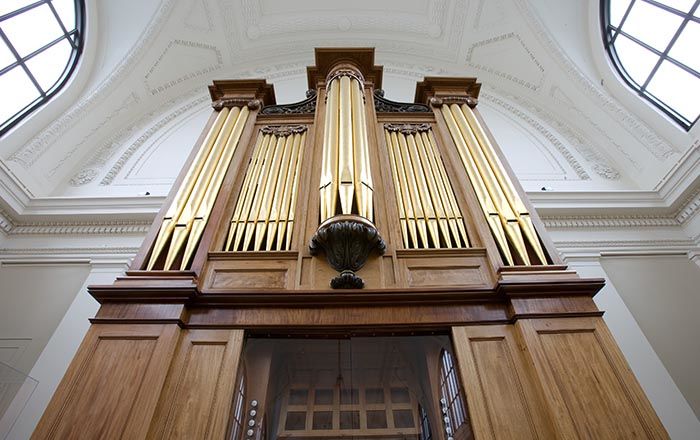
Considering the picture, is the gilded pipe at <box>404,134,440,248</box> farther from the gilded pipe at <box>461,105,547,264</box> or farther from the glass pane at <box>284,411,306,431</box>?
the glass pane at <box>284,411,306,431</box>

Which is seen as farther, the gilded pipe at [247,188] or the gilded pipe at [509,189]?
the gilded pipe at [247,188]

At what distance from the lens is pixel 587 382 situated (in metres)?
1.98

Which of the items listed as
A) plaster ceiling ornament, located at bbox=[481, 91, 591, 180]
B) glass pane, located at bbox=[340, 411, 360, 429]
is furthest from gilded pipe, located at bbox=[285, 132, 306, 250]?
plaster ceiling ornament, located at bbox=[481, 91, 591, 180]

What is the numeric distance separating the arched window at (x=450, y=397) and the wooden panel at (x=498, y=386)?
4.1 inches

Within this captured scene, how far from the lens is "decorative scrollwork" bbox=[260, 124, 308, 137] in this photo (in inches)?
157

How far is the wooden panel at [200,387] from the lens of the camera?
6.19 ft

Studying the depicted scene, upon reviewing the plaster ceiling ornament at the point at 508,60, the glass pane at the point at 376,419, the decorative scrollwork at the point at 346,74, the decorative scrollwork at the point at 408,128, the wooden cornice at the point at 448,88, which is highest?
the plaster ceiling ornament at the point at 508,60

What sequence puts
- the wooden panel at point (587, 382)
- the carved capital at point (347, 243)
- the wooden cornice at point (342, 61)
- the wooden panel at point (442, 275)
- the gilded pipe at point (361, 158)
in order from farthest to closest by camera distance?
1. the wooden cornice at point (342, 61)
2. the gilded pipe at point (361, 158)
3. the wooden panel at point (442, 275)
4. the carved capital at point (347, 243)
5. the wooden panel at point (587, 382)

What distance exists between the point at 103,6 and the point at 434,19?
538 centimetres

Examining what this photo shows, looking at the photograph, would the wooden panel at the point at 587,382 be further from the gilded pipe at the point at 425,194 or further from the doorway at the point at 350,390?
the gilded pipe at the point at 425,194

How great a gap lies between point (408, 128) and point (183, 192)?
7.42 ft

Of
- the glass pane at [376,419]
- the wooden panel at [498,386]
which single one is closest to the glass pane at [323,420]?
the glass pane at [376,419]

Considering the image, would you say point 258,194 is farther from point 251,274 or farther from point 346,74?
point 346,74

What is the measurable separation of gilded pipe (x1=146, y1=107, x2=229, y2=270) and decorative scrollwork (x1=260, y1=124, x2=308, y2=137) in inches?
17.8
